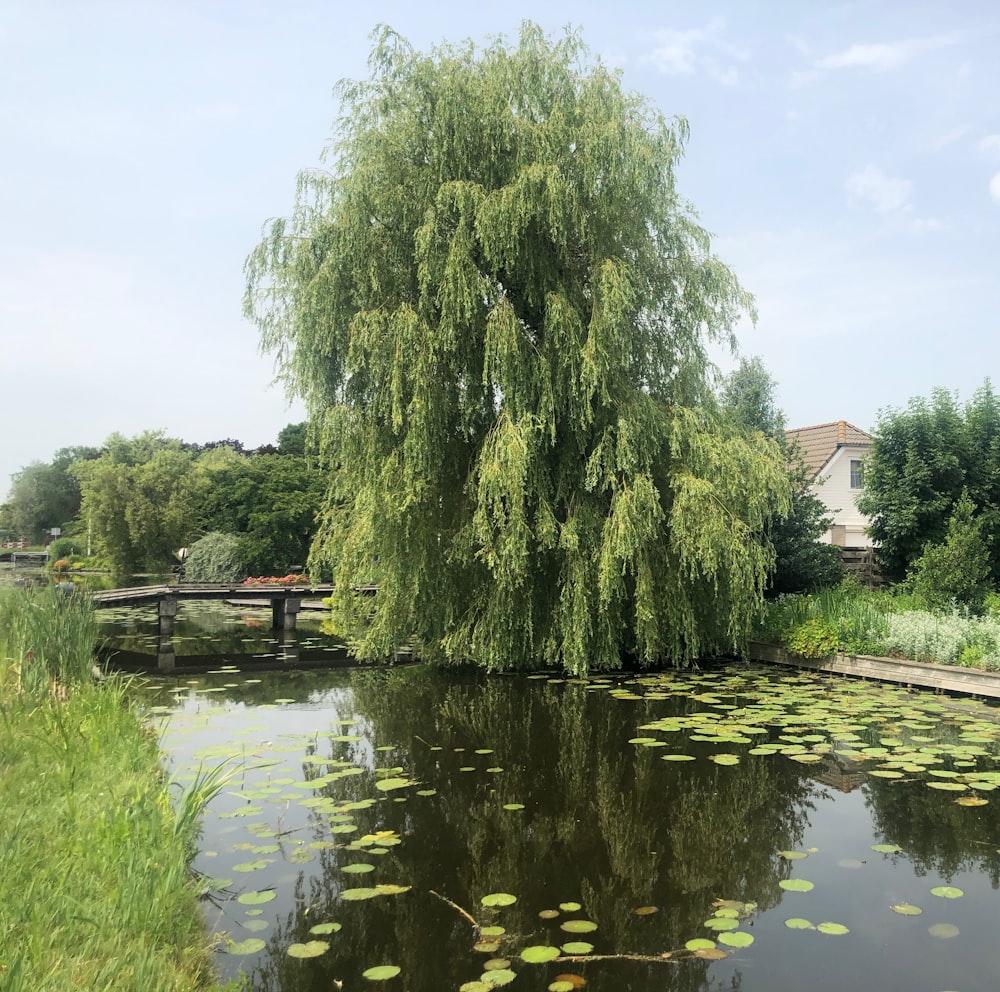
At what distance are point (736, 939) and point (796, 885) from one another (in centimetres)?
93

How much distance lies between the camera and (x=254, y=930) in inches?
165

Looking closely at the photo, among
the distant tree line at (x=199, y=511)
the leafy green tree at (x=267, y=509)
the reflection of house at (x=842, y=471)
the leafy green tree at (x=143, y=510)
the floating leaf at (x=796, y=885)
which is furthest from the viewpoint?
the leafy green tree at (x=143, y=510)

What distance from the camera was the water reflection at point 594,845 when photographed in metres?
3.89

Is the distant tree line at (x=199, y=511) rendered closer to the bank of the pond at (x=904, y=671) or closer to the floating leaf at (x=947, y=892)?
the bank of the pond at (x=904, y=671)

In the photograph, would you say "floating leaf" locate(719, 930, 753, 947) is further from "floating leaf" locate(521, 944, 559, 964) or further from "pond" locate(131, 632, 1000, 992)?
"floating leaf" locate(521, 944, 559, 964)

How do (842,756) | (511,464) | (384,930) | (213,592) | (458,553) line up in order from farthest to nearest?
1. (213,592)
2. (458,553)
3. (511,464)
4. (842,756)
5. (384,930)

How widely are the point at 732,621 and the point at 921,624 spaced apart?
8.78ft

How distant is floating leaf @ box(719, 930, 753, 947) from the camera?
13.1 feet

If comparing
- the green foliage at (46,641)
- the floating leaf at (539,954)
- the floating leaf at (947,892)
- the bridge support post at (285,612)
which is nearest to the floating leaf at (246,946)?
the floating leaf at (539,954)

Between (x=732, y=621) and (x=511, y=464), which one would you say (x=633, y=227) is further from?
(x=732, y=621)

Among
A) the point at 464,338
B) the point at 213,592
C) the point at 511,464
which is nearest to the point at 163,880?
the point at 511,464

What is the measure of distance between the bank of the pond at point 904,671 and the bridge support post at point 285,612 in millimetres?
14754

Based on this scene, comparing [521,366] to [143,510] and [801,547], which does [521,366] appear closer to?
[801,547]

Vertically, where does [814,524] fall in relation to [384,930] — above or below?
above
